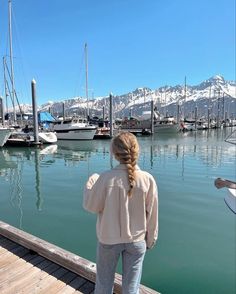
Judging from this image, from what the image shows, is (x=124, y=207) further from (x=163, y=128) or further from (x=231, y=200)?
(x=163, y=128)

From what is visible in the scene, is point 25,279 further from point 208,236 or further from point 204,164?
point 204,164

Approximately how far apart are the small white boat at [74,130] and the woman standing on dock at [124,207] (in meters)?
36.8

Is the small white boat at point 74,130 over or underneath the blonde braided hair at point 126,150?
underneath

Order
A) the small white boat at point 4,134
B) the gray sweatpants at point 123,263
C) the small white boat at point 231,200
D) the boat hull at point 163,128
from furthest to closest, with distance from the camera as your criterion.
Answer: the boat hull at point 163,128
the small white boat at point 4,134
the small white boat at point 231,200
the gray sweatpants at point 123,263

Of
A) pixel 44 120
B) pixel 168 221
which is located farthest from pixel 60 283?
pixel 44 120

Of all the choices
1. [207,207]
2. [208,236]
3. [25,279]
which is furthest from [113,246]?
[207,207]

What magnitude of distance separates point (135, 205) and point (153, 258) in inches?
155

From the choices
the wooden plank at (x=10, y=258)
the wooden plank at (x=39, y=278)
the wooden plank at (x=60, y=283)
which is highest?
the wooden plank at (x=10, y=258)

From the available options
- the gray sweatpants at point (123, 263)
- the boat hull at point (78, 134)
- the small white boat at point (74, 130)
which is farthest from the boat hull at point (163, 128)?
the gray sweatpants at point (123, 263)

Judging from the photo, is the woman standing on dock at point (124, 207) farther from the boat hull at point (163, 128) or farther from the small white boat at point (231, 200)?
the boat hull at point (163, 128)

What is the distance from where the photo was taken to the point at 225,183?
6.09 m

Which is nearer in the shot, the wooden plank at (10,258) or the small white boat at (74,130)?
the wooden plank at (10,258)

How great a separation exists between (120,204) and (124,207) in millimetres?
42

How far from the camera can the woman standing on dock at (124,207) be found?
98.0 inches
